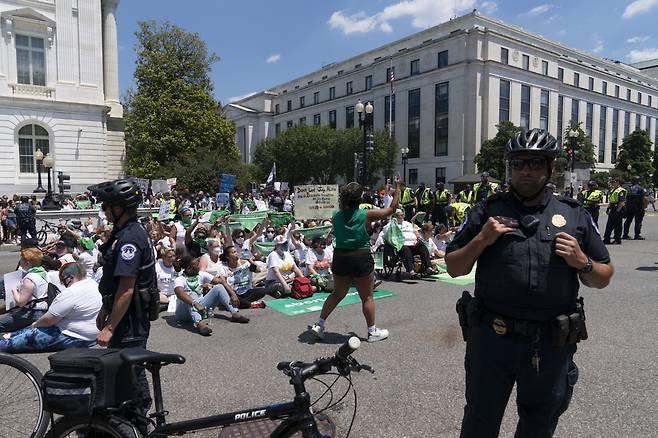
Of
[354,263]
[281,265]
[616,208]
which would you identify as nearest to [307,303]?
[281,265]

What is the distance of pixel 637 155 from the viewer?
203 ft

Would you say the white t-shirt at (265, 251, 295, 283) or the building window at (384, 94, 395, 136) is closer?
the white t-shirt at (265, 251, 295, 283)

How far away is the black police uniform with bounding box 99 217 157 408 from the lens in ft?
9.97

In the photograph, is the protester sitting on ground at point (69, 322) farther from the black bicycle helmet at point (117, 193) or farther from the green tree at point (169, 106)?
the green tree at point (169, 106)

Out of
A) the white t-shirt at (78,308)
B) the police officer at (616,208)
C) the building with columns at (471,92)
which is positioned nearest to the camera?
the white t-shirt at (78,308)

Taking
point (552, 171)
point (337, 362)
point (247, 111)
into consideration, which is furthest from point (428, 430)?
point (247, 111)

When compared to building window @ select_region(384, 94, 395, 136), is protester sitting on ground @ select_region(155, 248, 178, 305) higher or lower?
lower

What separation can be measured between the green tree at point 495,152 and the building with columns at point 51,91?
38.7m

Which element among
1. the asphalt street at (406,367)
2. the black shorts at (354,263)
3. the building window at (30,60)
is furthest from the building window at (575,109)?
the black shorts at (354,263)

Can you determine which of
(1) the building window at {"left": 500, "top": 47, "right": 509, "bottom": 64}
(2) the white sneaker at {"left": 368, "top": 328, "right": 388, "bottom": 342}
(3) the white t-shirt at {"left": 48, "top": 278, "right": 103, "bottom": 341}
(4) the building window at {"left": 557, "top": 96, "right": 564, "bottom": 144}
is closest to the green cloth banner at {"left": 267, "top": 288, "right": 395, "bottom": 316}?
(2) the white sneaker at {"left": 368, "top": 328, "right": 388, "bottom": 342}

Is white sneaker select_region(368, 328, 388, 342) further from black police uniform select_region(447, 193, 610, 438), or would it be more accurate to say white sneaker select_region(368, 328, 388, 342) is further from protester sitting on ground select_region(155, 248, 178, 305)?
protester sitting on ground select_region(155, 248, 178, 305)

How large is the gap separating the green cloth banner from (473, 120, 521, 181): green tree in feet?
145

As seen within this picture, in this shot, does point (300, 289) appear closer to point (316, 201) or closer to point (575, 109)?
point (316, 201)

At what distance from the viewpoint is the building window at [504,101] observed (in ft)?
186
